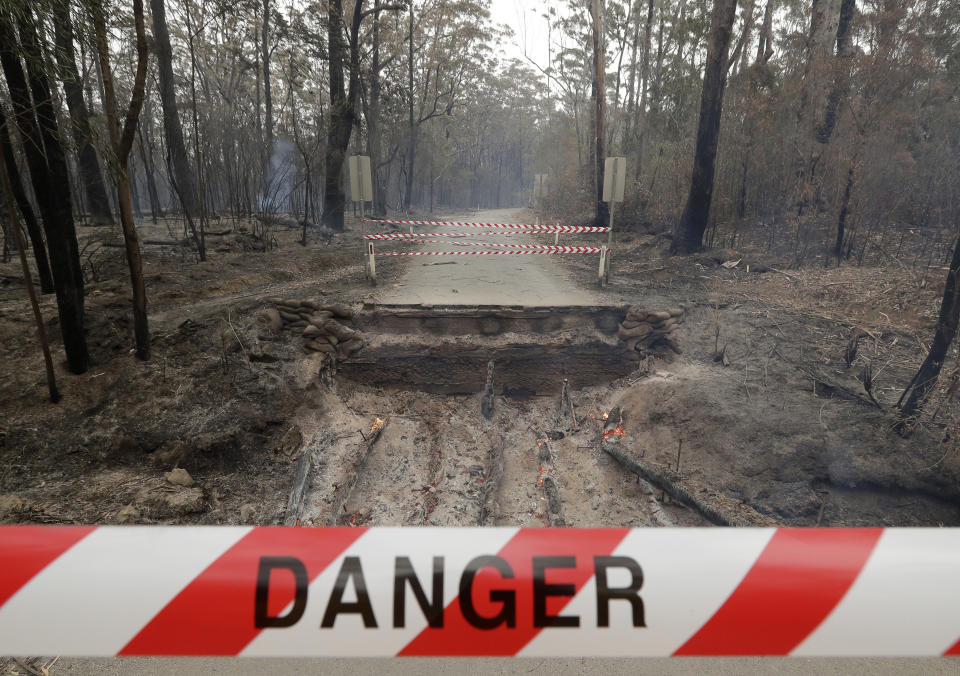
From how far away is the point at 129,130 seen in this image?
16.3ft

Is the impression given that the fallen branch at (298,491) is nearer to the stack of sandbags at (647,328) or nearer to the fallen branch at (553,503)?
the fallen branch at (553,503)

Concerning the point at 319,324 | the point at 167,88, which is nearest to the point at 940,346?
the point at 319,324

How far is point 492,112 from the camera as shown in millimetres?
53312

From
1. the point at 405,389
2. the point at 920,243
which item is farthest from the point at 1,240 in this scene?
the point at 920,243

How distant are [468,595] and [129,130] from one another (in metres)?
5.99

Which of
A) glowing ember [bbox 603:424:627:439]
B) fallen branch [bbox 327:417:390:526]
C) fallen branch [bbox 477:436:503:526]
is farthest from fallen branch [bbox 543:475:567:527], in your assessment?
fallen branch [bbox 327:417:390:526]

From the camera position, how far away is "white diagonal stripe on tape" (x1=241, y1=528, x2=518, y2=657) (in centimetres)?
99

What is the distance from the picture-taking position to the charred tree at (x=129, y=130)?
4.72 metres

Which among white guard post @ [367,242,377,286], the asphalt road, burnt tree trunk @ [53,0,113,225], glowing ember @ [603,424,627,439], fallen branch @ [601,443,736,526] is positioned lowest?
glowing ember @ [603,424,627,439]

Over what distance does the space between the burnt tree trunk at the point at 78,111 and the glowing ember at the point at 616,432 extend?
6524 millimetres

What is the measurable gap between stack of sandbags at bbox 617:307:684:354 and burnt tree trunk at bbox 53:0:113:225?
7.22 m

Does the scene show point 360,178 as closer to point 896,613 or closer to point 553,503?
point 553,503

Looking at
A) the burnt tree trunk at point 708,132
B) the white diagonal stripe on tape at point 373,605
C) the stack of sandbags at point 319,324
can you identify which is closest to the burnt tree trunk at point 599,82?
the burnt tree trunk at point 708,132

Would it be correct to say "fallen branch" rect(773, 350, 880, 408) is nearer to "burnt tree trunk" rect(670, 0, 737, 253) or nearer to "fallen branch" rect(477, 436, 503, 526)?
"fallen branch" rect(477, 436, 503, 526)
